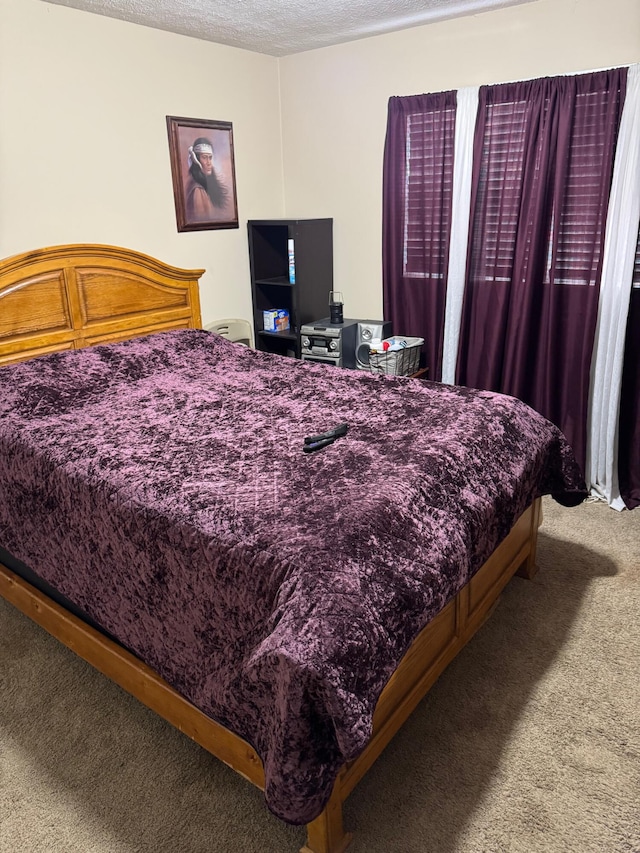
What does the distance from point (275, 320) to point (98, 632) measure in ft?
8.01

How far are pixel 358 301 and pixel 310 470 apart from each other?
2.40m

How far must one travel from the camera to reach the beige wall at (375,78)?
9.50 feet

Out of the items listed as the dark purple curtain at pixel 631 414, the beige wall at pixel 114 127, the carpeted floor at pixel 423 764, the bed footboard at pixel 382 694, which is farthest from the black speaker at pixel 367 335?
the carpeted floor at pixel 423 764

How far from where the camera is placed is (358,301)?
4.06 meters

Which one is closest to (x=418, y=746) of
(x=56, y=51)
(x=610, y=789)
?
(x=610, y=789)

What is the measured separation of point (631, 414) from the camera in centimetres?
319

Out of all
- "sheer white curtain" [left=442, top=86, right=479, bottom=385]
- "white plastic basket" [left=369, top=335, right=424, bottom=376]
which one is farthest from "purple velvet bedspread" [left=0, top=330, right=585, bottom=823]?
"sheer white curtain" [left=442, top=86, right=479, bottom=385]

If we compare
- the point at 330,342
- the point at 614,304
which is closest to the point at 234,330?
the point at 330,342

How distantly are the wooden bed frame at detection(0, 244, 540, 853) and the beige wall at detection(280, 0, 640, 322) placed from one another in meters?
1.06

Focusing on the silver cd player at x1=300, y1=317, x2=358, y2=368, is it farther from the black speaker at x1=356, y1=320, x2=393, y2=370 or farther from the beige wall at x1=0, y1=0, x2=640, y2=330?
the beige wall at x1=0, y1=0, x2=640, y2=330

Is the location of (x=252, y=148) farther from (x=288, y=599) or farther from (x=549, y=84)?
(x=288, y=599)

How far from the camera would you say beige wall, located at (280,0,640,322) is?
2.89 meters

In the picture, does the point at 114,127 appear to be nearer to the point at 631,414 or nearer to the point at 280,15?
the point at 280,15

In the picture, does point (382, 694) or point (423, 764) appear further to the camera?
point (423, 764)
